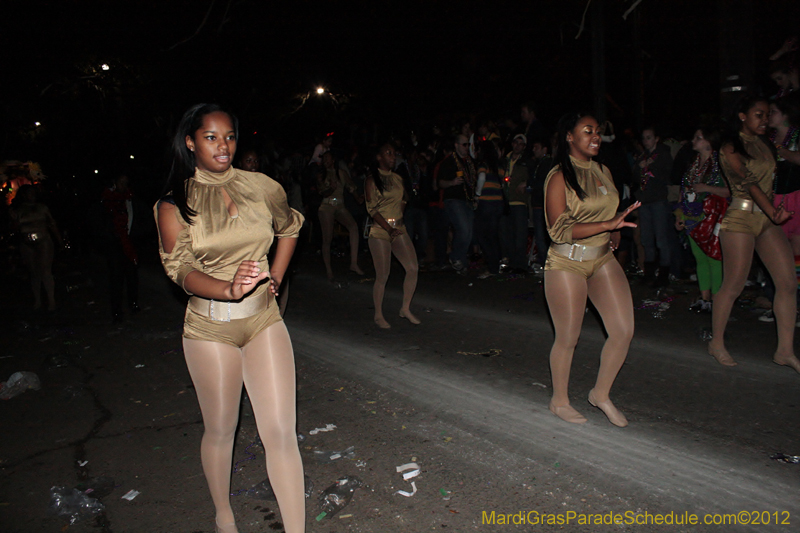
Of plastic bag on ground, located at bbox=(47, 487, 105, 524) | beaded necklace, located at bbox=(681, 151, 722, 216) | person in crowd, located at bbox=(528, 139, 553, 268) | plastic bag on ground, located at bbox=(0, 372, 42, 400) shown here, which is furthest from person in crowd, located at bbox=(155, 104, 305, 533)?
person in crowd, located at bbox=(528, 139, 553, 268)

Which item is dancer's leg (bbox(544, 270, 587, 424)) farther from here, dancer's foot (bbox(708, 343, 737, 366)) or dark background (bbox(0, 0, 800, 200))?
dark background (bbox(0, 0, 800, 200))

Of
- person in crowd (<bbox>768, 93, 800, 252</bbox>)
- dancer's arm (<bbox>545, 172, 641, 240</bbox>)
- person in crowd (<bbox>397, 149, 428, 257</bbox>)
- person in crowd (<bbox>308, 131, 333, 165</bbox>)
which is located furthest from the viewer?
person in crowd (<bbox>308, 131, 333, 165</bbox>)

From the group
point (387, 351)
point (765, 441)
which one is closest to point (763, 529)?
point (765, 441)

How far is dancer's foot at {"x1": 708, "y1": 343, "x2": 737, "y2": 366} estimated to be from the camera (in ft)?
19.2

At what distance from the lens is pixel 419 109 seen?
25.2 metres

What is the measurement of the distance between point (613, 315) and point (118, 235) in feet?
24.7

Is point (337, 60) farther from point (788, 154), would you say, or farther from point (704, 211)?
point (788, 154)

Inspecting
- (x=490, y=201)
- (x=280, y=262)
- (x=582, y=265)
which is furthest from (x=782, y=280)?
(x=490, y=201)

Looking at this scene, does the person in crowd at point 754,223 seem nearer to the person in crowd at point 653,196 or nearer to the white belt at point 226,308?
the person in crowd at point 653,196

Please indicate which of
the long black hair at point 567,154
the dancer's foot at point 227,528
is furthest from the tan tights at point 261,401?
the long black hair at point 567,154

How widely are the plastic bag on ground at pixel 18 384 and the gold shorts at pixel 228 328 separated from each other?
4195 millimetres

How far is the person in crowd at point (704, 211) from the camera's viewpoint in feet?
22.9

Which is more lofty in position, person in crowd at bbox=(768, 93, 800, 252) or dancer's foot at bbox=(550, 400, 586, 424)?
person in crowd at bbox=(768, 93, 800, 252)

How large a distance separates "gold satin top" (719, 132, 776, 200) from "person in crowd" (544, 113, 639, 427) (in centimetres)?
164
